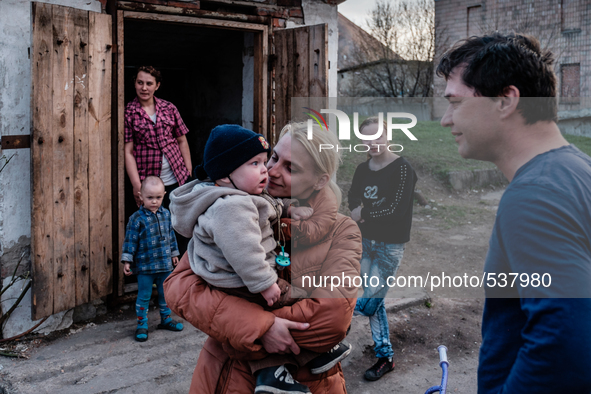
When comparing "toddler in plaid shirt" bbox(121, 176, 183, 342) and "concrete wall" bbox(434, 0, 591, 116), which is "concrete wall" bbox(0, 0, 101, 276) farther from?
"concrete wall" bbox(434, 0, 591, 116)

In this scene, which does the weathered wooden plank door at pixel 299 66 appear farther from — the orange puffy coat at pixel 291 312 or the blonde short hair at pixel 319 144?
the orange puffy coat at pixel 291 312

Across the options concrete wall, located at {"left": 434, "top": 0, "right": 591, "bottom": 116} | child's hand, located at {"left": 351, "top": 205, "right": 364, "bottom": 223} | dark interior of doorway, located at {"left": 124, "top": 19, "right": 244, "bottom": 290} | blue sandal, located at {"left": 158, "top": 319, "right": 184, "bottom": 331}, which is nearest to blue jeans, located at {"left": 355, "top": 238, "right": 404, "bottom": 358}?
child's hand, located at {"left": 351, "top": 205, "right": 364, "bottom": 223}

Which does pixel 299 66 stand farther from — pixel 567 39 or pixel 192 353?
pixel 567 39

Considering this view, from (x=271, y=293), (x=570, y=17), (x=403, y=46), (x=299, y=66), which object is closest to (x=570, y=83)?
(x=570, y=17)

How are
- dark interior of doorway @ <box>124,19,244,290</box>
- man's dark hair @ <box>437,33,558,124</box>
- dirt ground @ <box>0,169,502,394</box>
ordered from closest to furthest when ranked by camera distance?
1. man's dark hair @ <box>437,33,558,124</box>
2. dirt ground @ <box>0,169,502,394</box>
3. dark interior of doorway @ <box>124,19,244,290</box>

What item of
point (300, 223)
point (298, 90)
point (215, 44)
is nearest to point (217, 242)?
point (300, 223)

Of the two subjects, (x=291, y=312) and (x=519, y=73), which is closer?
(x=519, y=73)

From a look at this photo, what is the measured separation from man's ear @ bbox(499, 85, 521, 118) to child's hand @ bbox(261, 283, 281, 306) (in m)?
0.83

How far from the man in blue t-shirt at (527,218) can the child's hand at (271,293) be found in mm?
626

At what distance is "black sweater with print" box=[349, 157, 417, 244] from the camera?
10.8ft

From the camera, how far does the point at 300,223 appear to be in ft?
5.56

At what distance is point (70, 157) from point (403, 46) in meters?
17.1

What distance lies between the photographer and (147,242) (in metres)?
3.78

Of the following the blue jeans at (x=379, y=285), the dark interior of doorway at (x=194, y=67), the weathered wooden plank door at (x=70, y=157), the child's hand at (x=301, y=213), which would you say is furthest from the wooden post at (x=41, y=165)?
the child's hand at (x=301, y=213)
